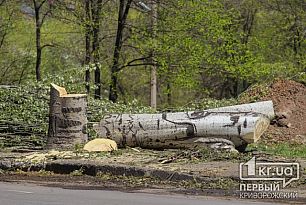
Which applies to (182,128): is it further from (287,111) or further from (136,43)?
(136,43)

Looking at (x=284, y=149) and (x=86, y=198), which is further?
(x=284, y=149)

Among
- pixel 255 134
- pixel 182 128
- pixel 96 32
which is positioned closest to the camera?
pixel 255 134

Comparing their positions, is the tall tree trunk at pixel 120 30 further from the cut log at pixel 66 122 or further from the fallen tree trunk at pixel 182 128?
the cut log at pixel 66 122

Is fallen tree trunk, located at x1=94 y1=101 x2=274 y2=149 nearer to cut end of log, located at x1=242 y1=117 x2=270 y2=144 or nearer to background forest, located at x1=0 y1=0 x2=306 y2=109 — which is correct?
cut end of log, located at x1=242 y1=117 x2=270 y2=144

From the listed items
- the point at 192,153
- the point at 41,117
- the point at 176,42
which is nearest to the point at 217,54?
the point at 176,42

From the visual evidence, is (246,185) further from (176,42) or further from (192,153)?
(176,42)

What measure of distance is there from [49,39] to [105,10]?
7.71m

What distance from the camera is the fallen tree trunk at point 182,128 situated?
13766mm

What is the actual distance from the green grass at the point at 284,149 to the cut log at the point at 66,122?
3.98m

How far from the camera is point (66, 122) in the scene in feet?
47.0

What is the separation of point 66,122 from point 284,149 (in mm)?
4830

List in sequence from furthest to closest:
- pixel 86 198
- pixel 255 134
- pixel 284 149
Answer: pixel 284 149, pixel 255 134, pixel 86 198

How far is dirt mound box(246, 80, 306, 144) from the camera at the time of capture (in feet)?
55.3

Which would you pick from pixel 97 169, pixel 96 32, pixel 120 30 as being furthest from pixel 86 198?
pixel 120 30
